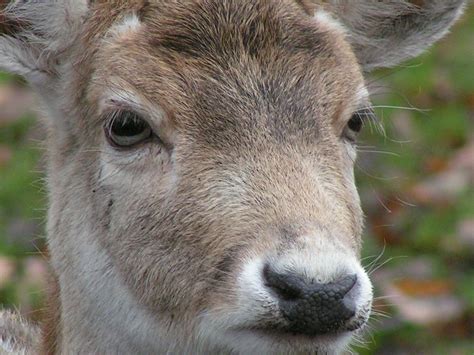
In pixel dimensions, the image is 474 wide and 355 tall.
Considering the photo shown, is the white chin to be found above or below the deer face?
below

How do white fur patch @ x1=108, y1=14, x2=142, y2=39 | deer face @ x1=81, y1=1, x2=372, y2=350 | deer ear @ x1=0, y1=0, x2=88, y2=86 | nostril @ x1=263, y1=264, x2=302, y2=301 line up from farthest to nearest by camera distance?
deer ear @ x1=0, y1=0, x2=88, y2=86 → white fur patch @ x1=108, y1=14, x2=142, y2=39 → deer face @ x1=81, y1=1, x2=372, y2=350 → nostril @ x1=263, y1=264, x2=302, y2=301

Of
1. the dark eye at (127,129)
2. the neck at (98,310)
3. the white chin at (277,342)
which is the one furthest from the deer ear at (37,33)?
the white chin at (277,342)

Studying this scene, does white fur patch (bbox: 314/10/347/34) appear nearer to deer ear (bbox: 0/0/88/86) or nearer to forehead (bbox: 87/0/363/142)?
forehead (bbox: 87/0/363/142)

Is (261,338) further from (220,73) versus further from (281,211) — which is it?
(220,73)

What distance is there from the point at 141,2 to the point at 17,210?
441 centimetres

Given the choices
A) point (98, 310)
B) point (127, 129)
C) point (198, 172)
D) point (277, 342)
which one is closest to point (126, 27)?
point (127, 129)

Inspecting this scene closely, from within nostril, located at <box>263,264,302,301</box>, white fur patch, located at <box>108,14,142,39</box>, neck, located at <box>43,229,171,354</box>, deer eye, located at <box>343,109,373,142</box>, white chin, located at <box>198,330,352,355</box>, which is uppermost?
white fur patch, located at <box>108,14,142,39</box>

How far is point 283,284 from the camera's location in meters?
5.75

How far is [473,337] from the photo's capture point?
1041 centimetres

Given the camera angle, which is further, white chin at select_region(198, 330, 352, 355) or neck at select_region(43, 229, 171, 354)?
neck at select_region(43, 229, 171, 354)

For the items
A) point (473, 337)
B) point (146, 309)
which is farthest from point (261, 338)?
point (473, 337)

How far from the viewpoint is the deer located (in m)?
6.00

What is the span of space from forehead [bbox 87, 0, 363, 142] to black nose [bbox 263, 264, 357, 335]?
3.33ft

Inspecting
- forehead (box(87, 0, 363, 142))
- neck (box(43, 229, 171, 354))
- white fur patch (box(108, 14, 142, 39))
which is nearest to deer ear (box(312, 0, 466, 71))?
forehead (box(87, 0, 363, 142))
